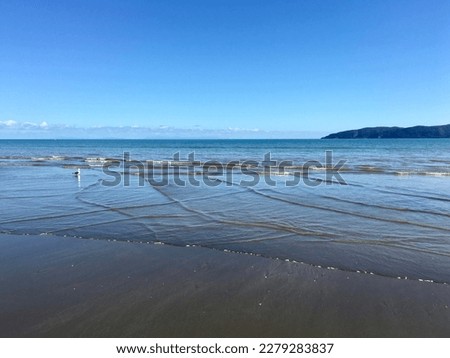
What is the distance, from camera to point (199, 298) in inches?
193

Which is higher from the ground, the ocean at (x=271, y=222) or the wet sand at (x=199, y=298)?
the ocean at (x=271, y=222)

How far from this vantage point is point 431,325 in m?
4.26

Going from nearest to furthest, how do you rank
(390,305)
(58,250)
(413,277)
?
(390,305) → (413,277) → (58,250)

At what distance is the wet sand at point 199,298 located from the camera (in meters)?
4.13

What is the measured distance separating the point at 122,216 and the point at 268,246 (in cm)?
501

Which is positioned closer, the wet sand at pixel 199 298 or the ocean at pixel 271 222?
the wet sand at pixel 199 298

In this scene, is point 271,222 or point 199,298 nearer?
point 199,298

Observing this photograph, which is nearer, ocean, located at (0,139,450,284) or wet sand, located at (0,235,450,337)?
wet sand, located at (0,235,450,337)

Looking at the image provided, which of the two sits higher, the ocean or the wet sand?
the ocean

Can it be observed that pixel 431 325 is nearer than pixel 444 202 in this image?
Yes

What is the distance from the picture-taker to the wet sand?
4129mm

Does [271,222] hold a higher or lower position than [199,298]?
higher
